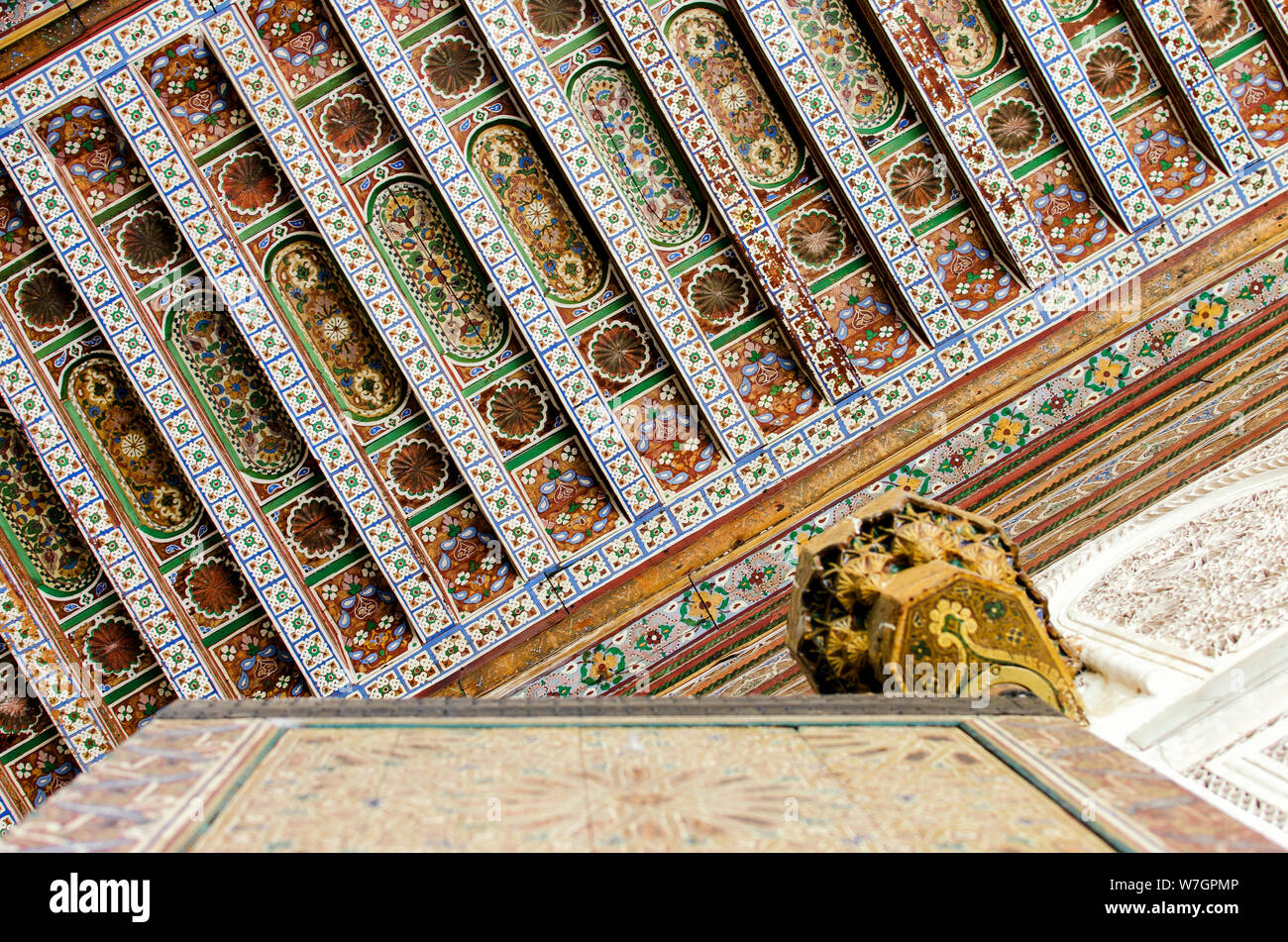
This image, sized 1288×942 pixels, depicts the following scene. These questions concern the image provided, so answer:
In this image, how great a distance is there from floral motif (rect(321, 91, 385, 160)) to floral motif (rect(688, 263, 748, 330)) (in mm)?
1770

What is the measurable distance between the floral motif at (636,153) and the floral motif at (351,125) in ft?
3.32

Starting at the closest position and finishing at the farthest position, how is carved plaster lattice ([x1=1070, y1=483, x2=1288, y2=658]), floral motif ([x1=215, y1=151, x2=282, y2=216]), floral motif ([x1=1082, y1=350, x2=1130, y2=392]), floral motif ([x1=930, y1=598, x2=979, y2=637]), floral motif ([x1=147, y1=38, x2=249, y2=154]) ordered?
1. floral motif ([x1=930, y1=598, x2=979, y2=637])
2. carved plaster lattice ([x1=1070, y1=483, x2=1288, y2=658])
3. floral motif ([x1=147, y1=38, x2=249, y2=154])
4. floral motif ([x1=215, y1=151, x2=282, y2=216])
5. floral motif ([x1=1082, y1=350, x2=1130, y2=392])

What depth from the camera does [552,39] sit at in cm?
435

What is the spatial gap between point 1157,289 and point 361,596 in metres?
4.43

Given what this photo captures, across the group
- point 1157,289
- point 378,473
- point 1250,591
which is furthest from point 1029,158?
point 378,473

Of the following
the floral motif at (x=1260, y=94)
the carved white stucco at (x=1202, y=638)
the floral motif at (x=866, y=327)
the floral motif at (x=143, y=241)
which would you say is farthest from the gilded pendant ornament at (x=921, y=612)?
the floral motif at (x=143, y=241)

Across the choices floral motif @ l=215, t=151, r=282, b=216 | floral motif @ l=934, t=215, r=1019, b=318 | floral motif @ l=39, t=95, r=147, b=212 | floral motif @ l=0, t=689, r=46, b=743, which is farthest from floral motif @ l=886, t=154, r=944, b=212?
floral motif @ l=0, t=689, r=46, b=743

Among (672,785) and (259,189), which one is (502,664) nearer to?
(259,189)

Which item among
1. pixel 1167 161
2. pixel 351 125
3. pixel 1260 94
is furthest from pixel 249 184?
pixel 1260 94

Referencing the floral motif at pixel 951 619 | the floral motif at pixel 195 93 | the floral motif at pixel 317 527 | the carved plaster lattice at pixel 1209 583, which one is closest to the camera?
the floral motif at pixel 951 619

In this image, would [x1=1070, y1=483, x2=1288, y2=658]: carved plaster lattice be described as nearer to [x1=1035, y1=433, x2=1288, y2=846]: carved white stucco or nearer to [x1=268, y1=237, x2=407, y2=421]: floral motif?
[x1=1035, y1=433, x2=1288, y2=846]: carved white stucco

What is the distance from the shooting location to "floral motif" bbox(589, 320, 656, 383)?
4520 millimetres

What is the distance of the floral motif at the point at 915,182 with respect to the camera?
4500 mm

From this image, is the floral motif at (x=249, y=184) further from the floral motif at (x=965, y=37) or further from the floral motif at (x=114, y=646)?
the floral motif at (x=965, y=37)
